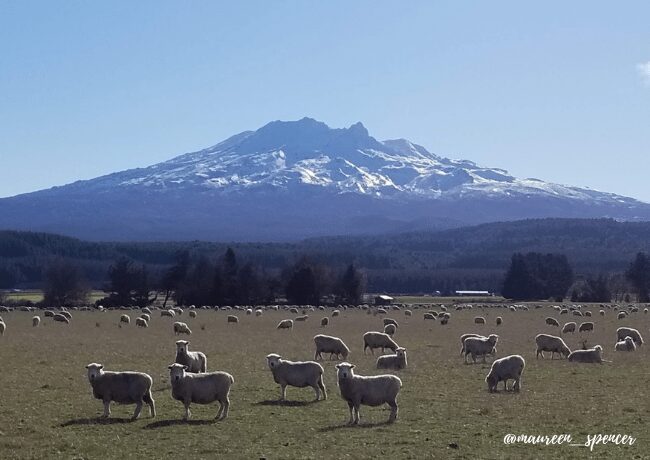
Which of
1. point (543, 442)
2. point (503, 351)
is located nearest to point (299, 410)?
point (543, 442)

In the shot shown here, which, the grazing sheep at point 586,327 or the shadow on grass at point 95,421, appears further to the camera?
the grazing sheep at point 586,327

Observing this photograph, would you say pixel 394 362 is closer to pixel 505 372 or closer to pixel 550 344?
pixel 505 372

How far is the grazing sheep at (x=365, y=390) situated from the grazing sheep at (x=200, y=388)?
Result: 7.58 feet

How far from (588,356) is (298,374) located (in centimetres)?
1144

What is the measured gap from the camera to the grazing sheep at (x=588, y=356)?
2647cm

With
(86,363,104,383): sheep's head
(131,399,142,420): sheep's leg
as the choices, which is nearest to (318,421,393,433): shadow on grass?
(131,399,142,420): sheep's leg

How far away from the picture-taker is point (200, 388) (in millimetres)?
16688

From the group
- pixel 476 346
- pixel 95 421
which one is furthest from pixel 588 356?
pixel 95 421

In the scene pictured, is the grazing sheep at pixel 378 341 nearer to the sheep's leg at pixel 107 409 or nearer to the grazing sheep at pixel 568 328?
the grazing sheep at pixel 568 328

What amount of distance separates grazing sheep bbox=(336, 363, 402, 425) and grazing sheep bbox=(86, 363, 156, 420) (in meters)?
3.77

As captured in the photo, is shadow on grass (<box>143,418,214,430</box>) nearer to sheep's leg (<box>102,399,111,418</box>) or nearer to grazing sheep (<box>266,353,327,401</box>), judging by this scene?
sheep's leg (<box>102,399,111,418</box>)

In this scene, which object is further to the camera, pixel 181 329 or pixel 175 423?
pixel 181 329

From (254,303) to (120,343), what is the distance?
50.6 metres

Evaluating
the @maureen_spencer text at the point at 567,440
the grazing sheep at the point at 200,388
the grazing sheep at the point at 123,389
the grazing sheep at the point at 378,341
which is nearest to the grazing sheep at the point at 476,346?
the grazing sheep at the point at 378,341
